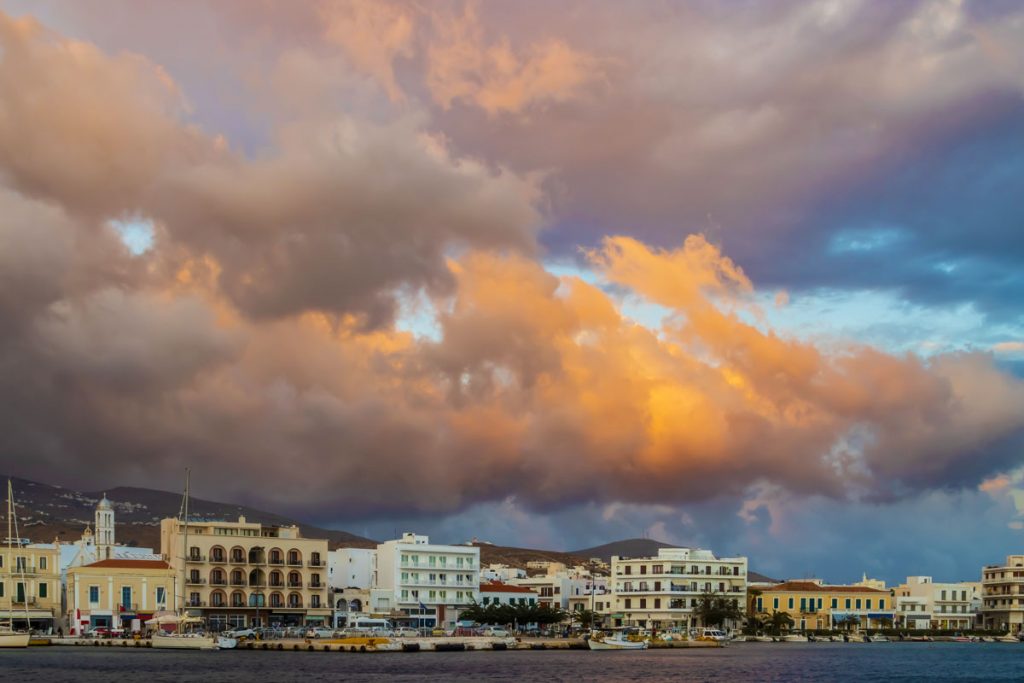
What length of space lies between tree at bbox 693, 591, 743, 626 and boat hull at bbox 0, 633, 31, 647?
277 ft

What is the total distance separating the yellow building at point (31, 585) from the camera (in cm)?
13512

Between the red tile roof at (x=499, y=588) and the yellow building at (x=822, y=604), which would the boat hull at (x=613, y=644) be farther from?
the yellow building at (x=822, y=604)

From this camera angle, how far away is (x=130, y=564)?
138500 mm

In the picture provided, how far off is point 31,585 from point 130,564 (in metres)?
10.6

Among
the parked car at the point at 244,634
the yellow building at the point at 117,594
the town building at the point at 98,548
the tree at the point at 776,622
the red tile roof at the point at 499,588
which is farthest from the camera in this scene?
the tree at the point at 776,622

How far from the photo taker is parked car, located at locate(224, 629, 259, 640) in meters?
132

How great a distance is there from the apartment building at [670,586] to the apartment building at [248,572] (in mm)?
44488

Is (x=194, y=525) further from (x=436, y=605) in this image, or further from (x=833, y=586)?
(x=833, y=586)

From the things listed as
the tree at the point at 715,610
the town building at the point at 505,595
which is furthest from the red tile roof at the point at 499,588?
the tree at the point at 715,610

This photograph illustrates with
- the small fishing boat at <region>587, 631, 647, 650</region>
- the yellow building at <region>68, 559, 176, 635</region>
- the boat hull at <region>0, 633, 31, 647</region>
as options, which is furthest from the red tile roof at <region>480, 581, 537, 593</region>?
the boat hull at <region>0, 633, 31, 647</region>

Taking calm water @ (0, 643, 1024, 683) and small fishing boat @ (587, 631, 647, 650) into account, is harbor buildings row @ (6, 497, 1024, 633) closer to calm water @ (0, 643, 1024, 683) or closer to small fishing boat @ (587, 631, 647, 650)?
calm water @ (0, 643, 1024, 683)

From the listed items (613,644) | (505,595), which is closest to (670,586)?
(505,595)

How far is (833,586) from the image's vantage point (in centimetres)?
18612

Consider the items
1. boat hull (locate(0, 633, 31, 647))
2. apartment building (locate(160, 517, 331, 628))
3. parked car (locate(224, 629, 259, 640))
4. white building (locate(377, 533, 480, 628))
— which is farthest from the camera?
white building (locate(377, 533, 480, 628))
